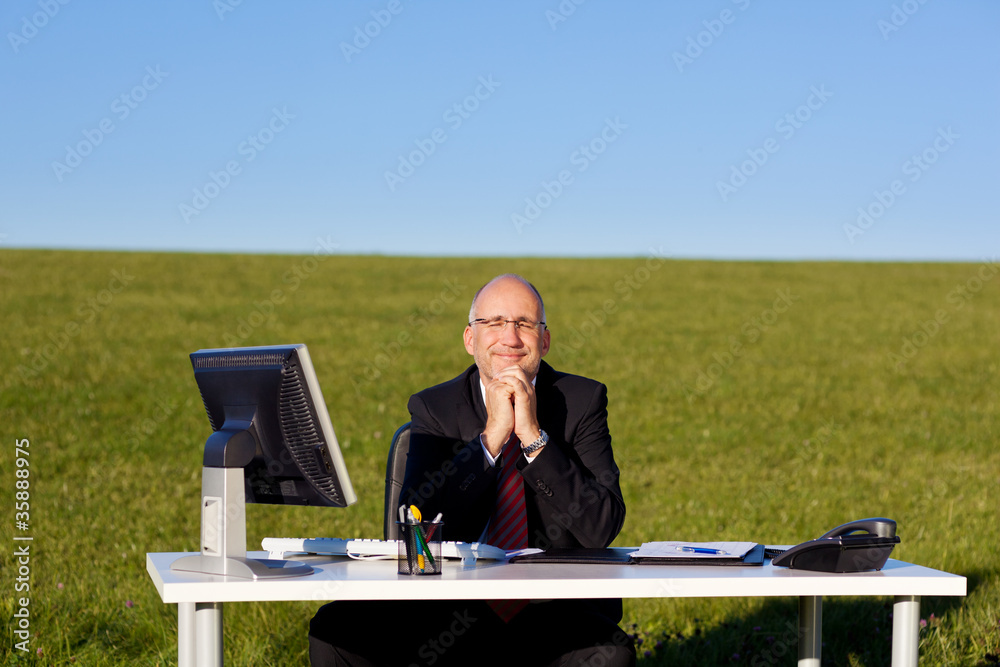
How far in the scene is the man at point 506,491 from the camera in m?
3.45

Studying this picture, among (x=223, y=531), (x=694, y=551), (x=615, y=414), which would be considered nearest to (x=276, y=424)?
(x=223, y=531)

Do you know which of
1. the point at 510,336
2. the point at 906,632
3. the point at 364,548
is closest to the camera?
the point at 906,632

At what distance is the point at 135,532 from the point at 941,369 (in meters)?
14.3

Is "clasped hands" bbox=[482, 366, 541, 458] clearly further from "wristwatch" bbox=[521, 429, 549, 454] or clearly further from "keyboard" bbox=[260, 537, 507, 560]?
"keyboard" bbox=[260, 537, 507, 560]

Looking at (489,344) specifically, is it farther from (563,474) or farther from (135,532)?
(135,532)

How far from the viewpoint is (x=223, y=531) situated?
295 centimetres

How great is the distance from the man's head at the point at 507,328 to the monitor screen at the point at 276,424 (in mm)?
1068

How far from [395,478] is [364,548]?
90 cm

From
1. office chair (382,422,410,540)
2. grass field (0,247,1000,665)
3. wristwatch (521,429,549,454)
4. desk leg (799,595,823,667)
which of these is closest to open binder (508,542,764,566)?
wristwatch (521,429,549,454)

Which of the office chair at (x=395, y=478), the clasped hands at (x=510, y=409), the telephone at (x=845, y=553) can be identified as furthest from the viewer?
the office chair at (x=395, y=478)

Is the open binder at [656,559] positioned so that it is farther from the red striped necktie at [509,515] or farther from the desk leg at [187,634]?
the desk leg at [187,634]

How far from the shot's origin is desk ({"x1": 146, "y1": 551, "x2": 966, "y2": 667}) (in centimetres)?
272

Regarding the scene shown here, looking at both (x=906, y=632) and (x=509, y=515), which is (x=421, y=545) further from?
(x=906, y=632)

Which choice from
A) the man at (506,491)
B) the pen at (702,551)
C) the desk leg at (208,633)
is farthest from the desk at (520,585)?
the man at (506,491)
